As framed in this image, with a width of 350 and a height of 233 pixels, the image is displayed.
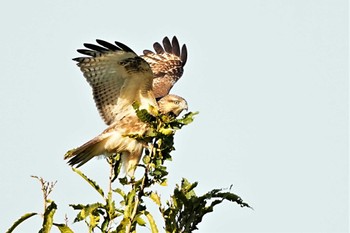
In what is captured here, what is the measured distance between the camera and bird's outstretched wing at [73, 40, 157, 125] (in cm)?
755

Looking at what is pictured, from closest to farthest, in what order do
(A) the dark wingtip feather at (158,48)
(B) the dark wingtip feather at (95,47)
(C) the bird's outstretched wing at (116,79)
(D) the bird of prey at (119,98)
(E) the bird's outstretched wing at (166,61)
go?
(B) the dark wingtip feather at (95,47) < (D) the bird of prey at (119,98) < (C) the bird's outstretched wing at (116,79) < (E) the bird's outstretched wing at (166,61) < (A) the dark wingtip feather at (158,48)

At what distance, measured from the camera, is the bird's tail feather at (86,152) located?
7.23 m

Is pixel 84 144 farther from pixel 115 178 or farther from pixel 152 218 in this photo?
pixel 152 218

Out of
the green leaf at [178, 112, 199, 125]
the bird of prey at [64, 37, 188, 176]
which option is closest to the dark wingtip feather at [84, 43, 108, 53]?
the bird of prey at [64, 37, 188, 176]

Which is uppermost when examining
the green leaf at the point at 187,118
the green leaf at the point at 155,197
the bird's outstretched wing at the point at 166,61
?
the bird's outstretched wing at the point at 166,61

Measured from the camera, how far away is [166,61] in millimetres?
10344

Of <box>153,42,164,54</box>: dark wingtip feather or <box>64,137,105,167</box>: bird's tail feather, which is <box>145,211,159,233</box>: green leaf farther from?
<box>153,42,164,54</box>: dark wingtip feather

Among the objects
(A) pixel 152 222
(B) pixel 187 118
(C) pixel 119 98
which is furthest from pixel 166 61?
(A) pixel 152 222

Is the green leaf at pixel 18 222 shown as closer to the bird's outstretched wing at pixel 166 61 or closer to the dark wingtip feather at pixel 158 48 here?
the bird's outstretched wing at pixel 166 61

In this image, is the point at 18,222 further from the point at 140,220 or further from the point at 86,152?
the point at 86,152

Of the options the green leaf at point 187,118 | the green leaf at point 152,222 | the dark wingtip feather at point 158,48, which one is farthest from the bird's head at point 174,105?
the green leaf at point 152,222

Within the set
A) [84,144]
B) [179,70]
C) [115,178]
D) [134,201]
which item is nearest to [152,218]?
[134,201]

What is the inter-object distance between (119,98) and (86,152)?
0.87 metres

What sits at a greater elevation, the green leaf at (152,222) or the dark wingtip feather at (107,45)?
the dark wingtip feather at (107,45)
